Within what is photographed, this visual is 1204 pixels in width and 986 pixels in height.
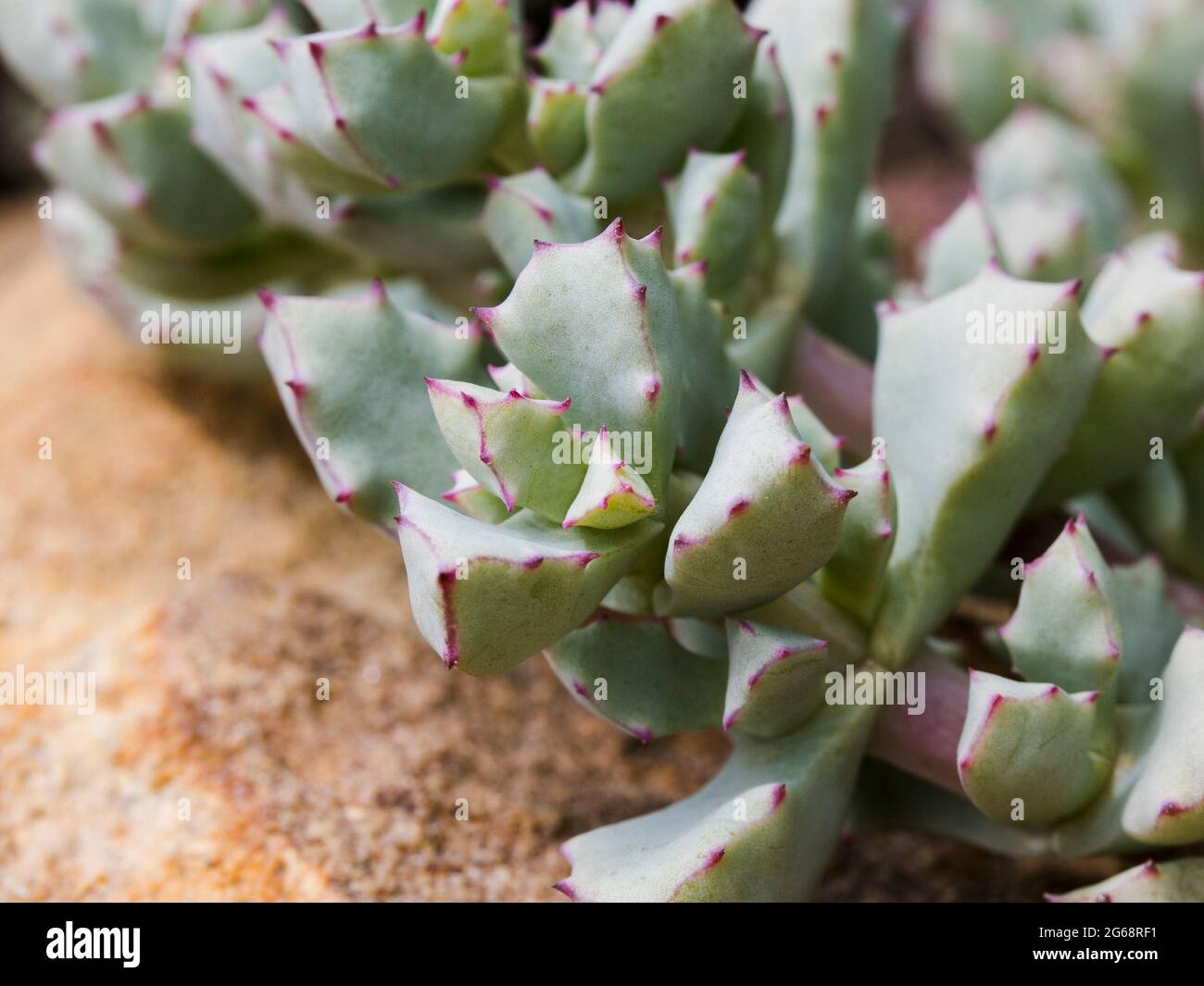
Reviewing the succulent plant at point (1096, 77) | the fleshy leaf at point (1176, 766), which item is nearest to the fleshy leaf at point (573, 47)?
the fleshy leaf at point (1176, 766)

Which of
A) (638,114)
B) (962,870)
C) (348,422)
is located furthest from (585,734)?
(638,114)

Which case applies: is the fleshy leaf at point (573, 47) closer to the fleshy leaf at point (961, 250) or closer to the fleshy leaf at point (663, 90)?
the fleshy leaf at point (663, 90)

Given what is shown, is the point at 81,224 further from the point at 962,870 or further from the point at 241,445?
the point at 962,870

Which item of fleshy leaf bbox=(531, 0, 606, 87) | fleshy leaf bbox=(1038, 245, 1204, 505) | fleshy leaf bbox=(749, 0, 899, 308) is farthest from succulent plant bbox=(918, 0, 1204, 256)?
fleshy leaf bbox=(531, 0, 606, 87)

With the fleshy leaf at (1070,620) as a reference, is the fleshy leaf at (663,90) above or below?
above

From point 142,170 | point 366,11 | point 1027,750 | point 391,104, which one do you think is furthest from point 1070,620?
point 142,170

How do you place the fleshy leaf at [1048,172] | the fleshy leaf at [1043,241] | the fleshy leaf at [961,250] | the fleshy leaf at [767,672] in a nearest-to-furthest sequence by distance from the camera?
1. the fleshy leaf at [767,672]
2. the fleshy leaf at [961,250]
3. the fleshy leaf at [1043,241]
4. the fleshy leaf at [1048,172]

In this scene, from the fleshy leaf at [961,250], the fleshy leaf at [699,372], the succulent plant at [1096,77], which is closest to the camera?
the fleshy leaf at [699,372]
